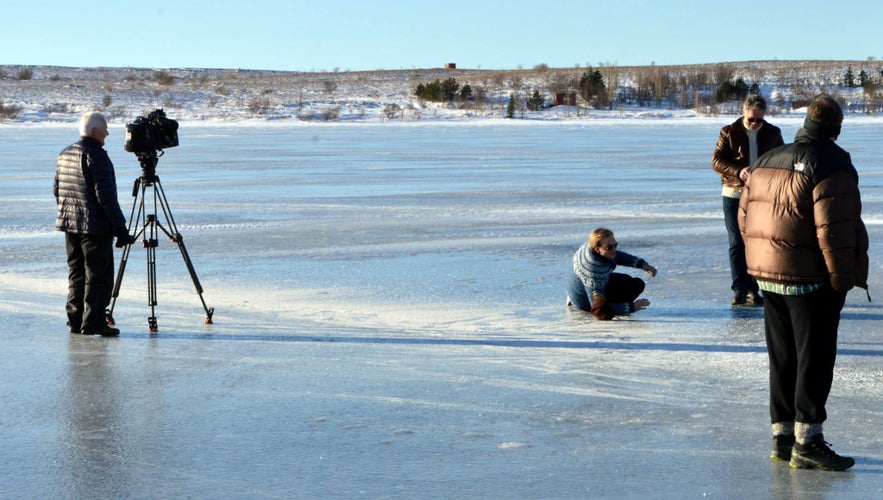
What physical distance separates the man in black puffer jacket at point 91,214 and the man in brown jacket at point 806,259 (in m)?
4.33

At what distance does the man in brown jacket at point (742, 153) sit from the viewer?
849cm

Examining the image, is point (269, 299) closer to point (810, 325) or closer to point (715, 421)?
point (715, 421)

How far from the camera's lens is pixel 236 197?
17047mm

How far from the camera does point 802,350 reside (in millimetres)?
4738

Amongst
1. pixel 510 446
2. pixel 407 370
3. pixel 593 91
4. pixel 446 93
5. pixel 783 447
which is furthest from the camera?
pixel 446 93

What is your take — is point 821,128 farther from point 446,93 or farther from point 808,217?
point 446,93

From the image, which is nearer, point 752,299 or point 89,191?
→ point 89,191

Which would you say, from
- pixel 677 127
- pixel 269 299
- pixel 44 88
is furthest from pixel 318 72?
pixel 269 299

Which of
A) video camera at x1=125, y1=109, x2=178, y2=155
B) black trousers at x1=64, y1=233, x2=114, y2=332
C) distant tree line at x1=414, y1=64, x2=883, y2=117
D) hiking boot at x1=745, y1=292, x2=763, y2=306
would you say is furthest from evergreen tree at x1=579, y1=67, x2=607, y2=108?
black trousers at x1=64, y1=233, x2=114, y2=332

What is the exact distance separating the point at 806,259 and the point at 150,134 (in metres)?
4.73

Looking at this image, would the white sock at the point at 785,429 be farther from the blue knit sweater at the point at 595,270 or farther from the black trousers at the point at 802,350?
the blue knit sweater at the point at 595,270

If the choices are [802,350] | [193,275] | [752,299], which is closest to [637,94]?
[752,299]

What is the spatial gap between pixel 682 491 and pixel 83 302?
4781mm

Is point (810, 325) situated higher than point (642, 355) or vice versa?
point (810, 325)
